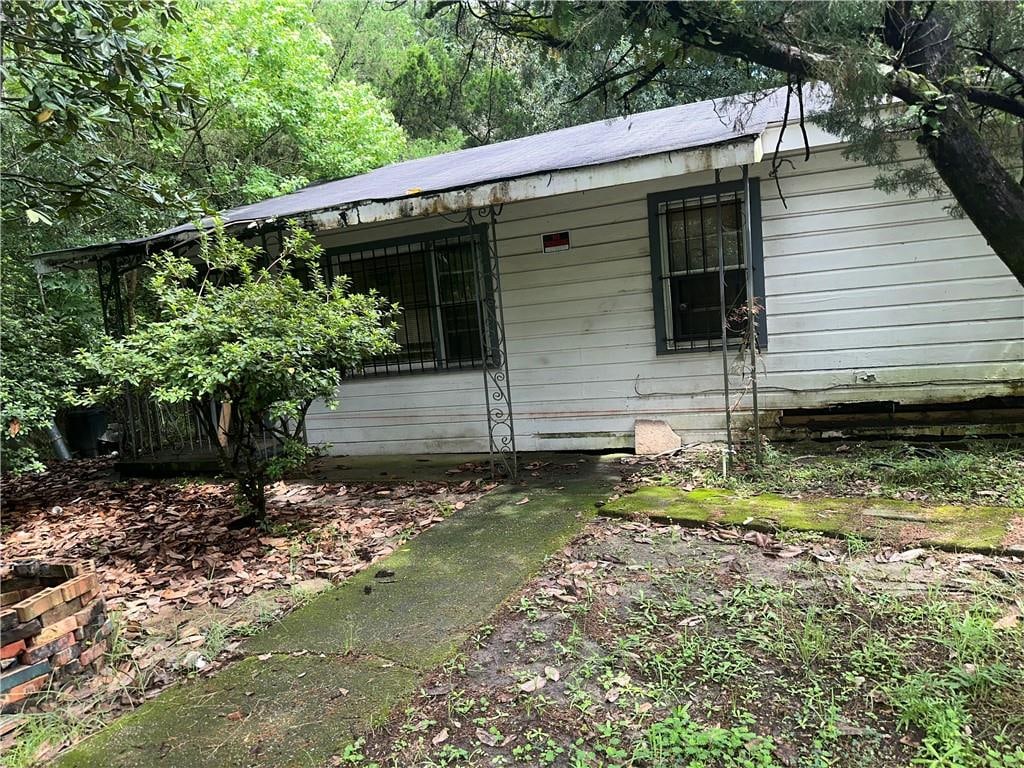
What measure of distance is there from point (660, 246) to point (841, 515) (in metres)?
3.14

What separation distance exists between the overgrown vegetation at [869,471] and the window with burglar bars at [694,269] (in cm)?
117

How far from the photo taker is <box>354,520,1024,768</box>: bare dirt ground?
1.88m

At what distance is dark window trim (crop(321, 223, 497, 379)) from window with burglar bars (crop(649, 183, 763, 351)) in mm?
1703

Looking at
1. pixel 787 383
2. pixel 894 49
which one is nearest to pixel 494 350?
pixel 787 383

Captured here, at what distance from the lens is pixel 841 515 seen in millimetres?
3787

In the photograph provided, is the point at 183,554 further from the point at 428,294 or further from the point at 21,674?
the point at 428,294

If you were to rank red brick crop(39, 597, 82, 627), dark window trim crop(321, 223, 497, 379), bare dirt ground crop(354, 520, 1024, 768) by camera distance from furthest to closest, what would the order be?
dark window trim crop(321, 223, 497, 379)
red brick crop(39, 597, 82, 627)
bare dirt ground crop(354, 520, 1024, 768)

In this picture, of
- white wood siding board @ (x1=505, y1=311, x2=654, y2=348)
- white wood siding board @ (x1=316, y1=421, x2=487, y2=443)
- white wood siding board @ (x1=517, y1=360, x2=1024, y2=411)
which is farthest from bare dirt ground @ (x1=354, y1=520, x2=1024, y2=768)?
white wood siding board @ (x1=316, y1=421, x2=487, y2=443)

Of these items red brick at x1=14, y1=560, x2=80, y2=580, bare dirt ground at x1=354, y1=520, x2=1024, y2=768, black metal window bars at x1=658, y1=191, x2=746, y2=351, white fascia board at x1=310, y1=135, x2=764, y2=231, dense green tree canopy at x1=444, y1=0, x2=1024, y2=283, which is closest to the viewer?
bare dirt ground at x1=354, y1=520, x2=1024, y2=768

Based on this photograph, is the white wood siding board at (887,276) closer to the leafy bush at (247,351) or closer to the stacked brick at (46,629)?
the leafy bush at (247,351)

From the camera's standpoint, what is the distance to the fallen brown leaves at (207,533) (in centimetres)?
376

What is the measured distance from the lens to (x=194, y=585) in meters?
3.74

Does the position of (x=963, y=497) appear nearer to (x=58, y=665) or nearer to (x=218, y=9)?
(x=58, y=665)

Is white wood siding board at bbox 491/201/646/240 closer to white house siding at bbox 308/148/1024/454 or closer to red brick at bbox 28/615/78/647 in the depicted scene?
white house siding at bbox 308/148/1024/454
